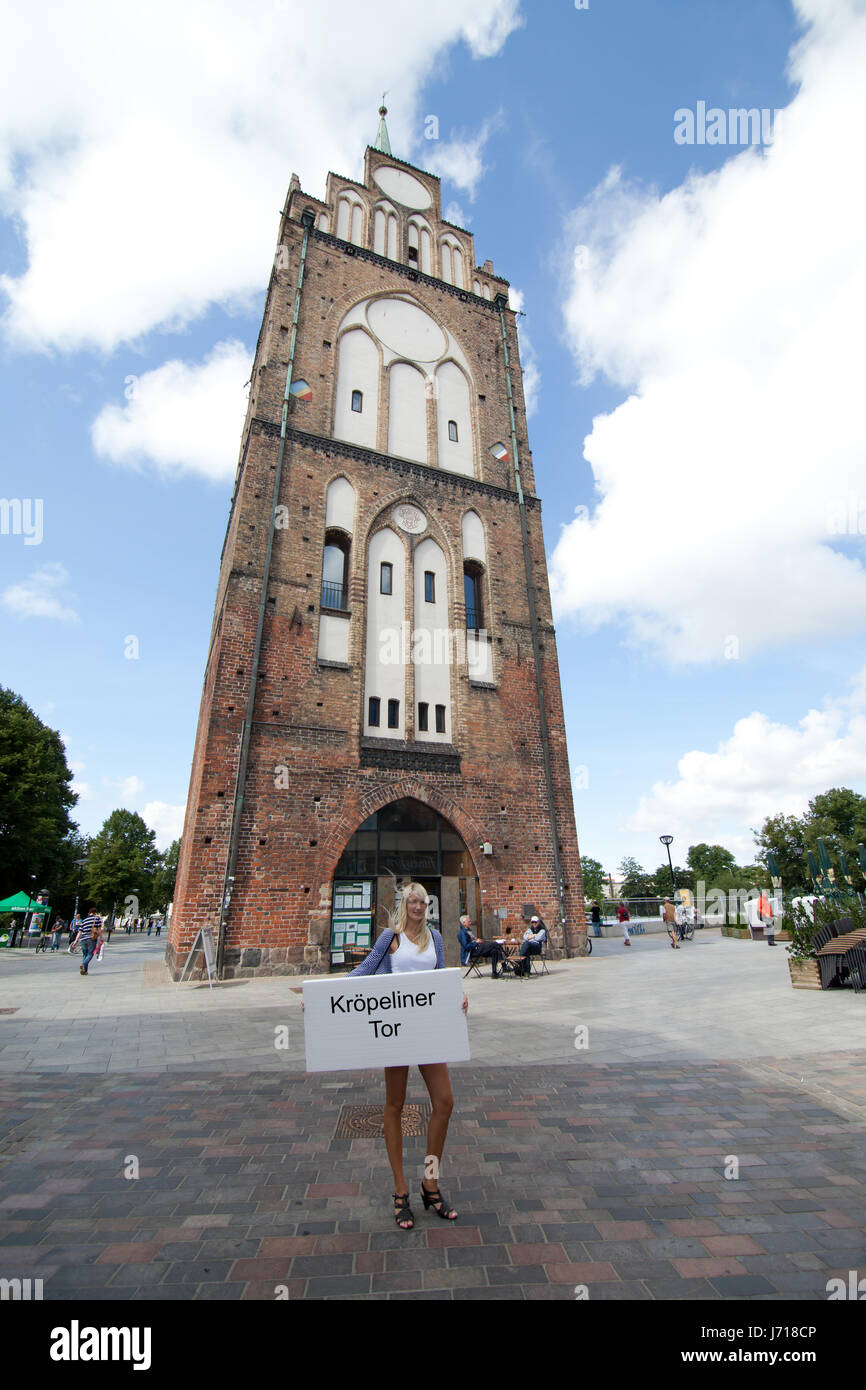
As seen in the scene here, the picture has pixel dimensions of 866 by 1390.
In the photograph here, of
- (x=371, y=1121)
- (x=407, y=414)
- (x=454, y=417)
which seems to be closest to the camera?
(x=371, y=1121)

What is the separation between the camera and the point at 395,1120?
3.05 m

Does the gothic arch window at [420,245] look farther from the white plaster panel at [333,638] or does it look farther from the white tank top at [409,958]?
the white tank top at [409,958]

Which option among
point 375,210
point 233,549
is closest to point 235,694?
point 233,549

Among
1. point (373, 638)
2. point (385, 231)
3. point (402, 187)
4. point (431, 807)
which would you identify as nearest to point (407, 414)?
point (385, 231)

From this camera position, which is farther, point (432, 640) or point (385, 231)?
point (385, 231)

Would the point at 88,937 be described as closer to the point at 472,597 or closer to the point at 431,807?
the point at 431,807

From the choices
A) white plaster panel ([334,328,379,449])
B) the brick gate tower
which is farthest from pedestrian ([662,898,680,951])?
white plaster panel ([334,328,379,449])

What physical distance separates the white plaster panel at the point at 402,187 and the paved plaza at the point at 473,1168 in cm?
2524

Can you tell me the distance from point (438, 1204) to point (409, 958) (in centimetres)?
111

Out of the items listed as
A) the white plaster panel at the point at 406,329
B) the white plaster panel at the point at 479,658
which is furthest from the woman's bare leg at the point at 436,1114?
the white plaster panel at the point at 406,329

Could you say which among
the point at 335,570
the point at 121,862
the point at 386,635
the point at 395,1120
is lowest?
the point at 395,1120

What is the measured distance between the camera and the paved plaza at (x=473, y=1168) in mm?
2514

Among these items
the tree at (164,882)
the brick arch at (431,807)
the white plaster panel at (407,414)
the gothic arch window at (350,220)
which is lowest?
the brick arch at (431,807)
